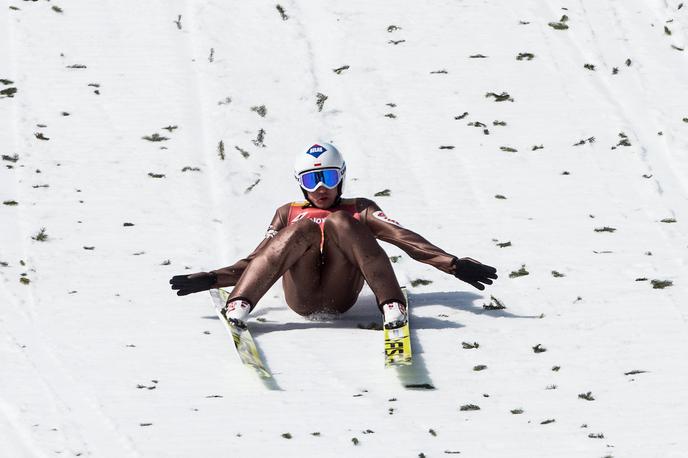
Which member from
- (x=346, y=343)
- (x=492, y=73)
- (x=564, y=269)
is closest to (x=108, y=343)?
(x=346, y=343)

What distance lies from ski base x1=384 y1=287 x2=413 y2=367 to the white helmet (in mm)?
1071

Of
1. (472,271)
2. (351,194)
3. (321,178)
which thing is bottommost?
(351,194)

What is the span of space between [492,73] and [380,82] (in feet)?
3.48

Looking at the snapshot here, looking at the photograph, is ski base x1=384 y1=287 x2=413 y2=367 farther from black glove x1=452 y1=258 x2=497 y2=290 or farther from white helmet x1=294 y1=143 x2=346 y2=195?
white helmet x1=294 y1=143 x2=346 y2=195

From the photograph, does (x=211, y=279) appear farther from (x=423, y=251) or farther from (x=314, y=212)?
(x=423, y=251)

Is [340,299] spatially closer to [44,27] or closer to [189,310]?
[189,310]

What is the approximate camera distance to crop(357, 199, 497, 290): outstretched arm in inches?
285

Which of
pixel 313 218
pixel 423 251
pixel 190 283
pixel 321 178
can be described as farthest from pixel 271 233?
pixel 423 251

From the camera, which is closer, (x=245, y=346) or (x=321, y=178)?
(x=245, y=346)

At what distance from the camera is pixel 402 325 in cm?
691

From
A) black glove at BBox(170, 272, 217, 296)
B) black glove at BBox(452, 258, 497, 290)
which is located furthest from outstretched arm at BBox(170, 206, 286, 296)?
black glove at BBox(452, 258, 497, 290)

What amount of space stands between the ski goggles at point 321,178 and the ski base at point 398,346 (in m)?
1.06

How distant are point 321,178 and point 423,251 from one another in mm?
772

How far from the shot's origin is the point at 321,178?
748 centimetres
